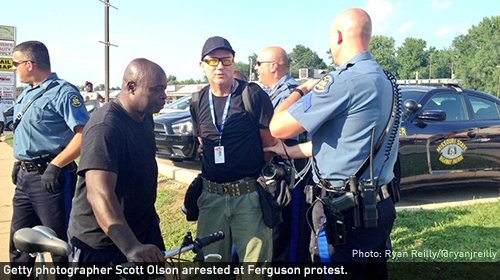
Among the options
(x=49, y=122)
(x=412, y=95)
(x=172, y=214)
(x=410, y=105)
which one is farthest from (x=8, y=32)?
(x=410, y=105)

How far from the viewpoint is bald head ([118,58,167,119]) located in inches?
82.7

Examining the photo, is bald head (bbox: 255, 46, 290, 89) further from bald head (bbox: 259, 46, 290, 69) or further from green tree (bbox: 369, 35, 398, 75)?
green tree (bbox: 369, 35, 398, 75)

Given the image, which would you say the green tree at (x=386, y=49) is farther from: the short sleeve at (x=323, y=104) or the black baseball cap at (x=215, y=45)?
the short sleeve at (x=323, y=104)

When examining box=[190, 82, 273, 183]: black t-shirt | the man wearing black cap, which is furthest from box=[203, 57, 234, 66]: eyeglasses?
box=[190, 82, 273, 183]: black t-shirt

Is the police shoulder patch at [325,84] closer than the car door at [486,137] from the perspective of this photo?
Yes

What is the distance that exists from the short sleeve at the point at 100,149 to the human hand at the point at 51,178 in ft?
4.26

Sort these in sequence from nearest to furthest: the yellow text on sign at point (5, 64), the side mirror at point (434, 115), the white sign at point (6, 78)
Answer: the side mirror at point (434, 115), the yellow text on sign at point (5, 64), the white sign at point (6, 78)

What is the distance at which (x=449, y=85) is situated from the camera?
633 cm

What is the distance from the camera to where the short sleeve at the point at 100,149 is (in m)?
1.88

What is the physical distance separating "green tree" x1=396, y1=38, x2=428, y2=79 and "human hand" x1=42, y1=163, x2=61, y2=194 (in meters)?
108

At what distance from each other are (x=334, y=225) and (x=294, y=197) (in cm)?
135

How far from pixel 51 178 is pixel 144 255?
5.91ft

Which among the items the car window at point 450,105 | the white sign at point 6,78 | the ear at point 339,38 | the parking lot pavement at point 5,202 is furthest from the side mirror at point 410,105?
the white sign at point 6,78

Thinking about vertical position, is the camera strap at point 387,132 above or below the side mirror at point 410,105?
below
